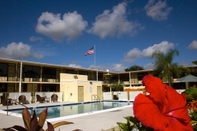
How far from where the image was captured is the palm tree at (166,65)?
1051 inches

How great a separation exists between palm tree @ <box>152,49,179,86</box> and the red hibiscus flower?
27839 mm

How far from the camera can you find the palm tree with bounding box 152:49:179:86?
26.7m

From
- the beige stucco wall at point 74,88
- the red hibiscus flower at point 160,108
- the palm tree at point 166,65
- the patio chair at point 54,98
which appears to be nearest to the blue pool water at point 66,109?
the beige stucco wall at point 74,88

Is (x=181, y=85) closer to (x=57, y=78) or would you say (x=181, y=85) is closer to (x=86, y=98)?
(x=86, y=98)

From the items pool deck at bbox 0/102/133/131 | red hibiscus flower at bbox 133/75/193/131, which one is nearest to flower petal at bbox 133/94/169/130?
red hibiscus flower at bbox 133/75/193/131

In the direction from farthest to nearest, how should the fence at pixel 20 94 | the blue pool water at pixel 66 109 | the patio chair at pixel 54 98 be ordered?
the patio chair at pixel 54 98 < the fence at pixel 20 94 < the blue pool water at pixel 66 109

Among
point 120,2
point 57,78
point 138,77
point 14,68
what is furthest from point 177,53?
point 14,68

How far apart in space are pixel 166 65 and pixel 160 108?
2831 cm

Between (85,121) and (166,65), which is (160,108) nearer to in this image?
(85,121)

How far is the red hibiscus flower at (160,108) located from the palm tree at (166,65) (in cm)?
2784

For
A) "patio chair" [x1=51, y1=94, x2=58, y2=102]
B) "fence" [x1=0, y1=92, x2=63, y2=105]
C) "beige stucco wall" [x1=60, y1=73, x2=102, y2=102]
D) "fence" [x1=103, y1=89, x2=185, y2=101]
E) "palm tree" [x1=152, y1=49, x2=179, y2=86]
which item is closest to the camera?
"fence" [x1=0, y1=92, x2=63, y2=105]

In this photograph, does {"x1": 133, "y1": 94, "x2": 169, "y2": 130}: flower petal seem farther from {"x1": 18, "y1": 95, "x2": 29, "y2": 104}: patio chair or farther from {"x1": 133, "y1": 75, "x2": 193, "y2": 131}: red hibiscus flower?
{"x1": 18, "y1": 95, "x2": 29, "y2": 104}: patio chair

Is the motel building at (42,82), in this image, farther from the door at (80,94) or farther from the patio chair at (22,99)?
the patio chair at (22,99)

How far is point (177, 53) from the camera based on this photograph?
2673 centimetres
